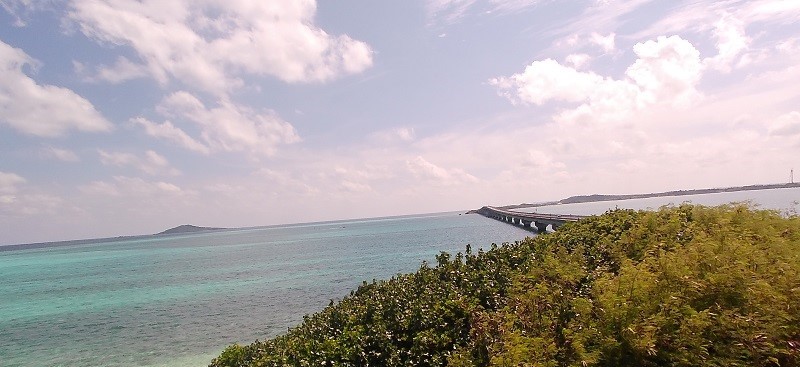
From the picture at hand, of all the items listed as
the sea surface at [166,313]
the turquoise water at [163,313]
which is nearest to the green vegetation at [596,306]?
the sea surface at [166,313]

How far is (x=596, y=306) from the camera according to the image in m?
7.01

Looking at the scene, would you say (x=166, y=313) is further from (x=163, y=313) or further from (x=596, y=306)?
(x=596, y=306)

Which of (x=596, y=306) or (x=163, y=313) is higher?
(x=596, y=306)

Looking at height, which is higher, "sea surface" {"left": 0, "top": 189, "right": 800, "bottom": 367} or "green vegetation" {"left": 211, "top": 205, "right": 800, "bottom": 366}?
"green vegetation" {"left": 211, "top": 205, "right": 800, "bottom": 366}

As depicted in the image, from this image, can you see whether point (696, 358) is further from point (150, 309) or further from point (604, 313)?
point (150, 309)

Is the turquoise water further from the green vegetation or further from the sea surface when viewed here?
the green vegetation

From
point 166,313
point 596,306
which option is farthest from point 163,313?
point 596,306

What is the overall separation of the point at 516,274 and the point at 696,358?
216 inches

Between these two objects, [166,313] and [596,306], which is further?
[166,313]

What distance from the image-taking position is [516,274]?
35.5ft

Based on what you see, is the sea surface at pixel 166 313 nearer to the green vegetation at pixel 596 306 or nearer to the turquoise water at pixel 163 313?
the turquoise water at pixel 163 313

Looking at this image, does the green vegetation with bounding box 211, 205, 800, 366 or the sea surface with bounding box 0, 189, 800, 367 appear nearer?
the green vegetation with bounding box 211, 205, 800, 366

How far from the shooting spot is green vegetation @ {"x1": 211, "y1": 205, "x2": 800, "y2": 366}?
5.59 m

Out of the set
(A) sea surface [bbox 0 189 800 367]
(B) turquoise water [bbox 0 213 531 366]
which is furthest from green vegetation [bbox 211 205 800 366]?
(B) turquoise water [bbox 0 213 531 366]
